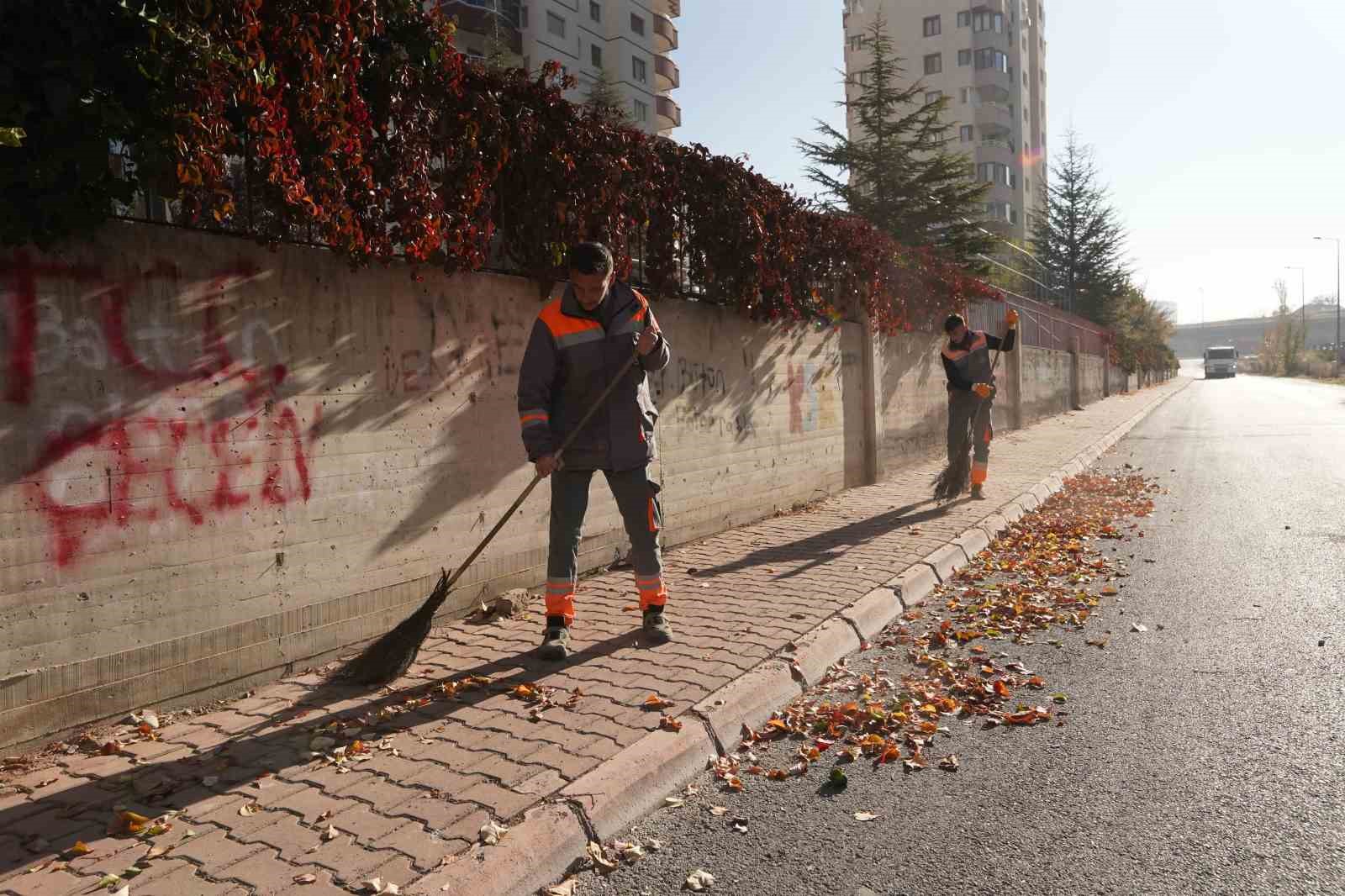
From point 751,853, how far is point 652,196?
16.7 ft

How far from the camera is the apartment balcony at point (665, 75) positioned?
178 feet

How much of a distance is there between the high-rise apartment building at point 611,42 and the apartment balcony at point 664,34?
0.05 meters

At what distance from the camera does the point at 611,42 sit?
5084 cm

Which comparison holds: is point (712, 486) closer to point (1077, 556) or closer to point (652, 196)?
point (652, 196)

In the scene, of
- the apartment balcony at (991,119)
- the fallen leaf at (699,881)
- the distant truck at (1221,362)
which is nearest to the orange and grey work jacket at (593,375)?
the fallen leaf at (699,881)

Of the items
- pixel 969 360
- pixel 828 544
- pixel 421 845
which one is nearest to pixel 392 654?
pixel 421 845

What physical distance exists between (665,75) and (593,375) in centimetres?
5413

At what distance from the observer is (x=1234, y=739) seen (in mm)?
3656

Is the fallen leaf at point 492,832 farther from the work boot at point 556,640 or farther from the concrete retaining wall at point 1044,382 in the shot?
the concrete retaining wall at point 1044,382

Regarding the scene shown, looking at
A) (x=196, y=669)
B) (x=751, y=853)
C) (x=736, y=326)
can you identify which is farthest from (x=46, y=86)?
(x=736, y=326)

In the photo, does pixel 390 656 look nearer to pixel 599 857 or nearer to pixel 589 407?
pixel 589 407

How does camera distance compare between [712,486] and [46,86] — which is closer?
[46,86]

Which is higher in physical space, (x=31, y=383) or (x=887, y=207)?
(x=887, y=207)

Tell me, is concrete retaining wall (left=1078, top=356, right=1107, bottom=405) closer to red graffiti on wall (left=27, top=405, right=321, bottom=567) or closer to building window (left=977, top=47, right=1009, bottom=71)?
red graffiti on wall (left=27, top=405, right=321, bottom=567)
